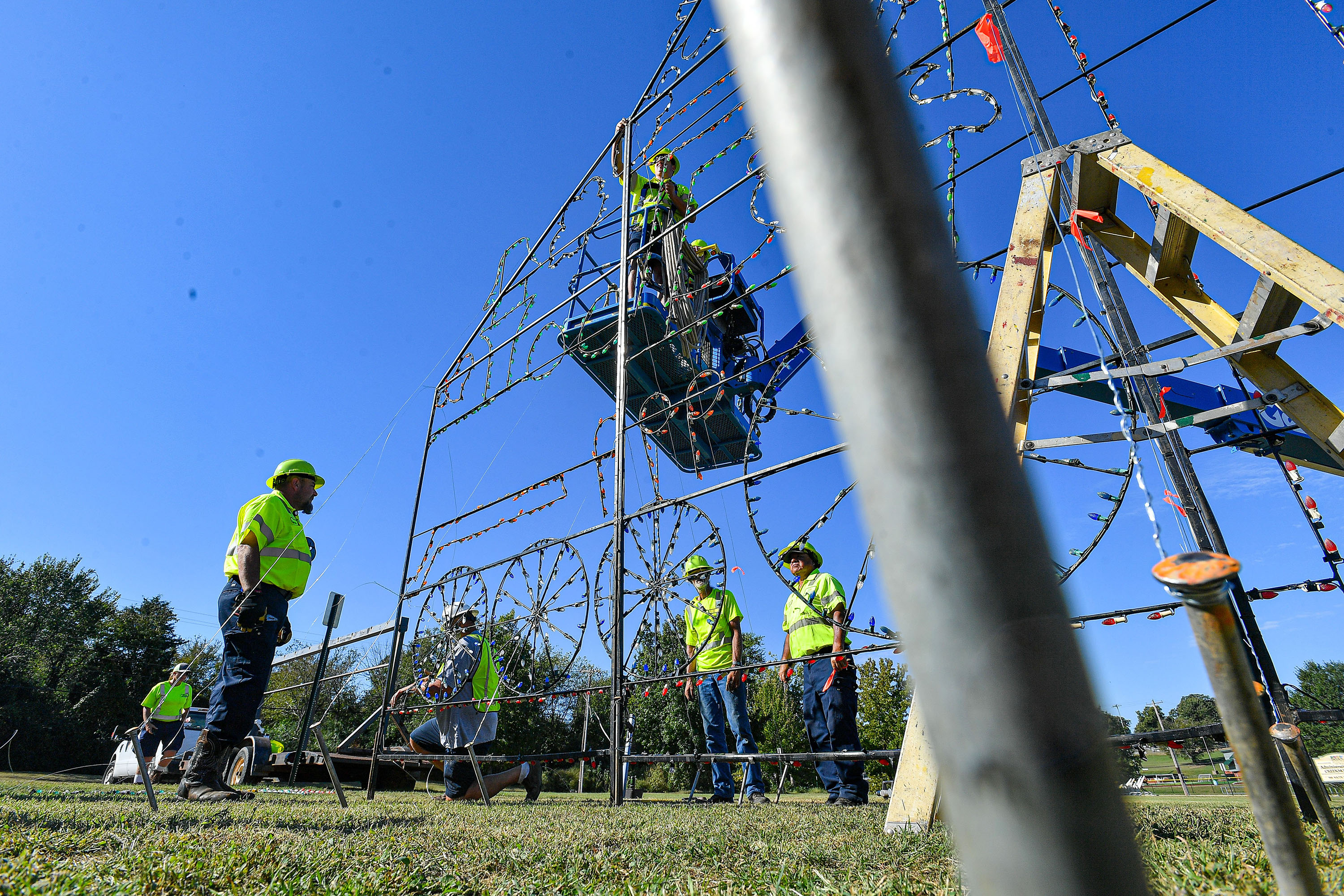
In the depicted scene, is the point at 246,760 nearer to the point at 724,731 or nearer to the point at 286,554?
the point at 286,554

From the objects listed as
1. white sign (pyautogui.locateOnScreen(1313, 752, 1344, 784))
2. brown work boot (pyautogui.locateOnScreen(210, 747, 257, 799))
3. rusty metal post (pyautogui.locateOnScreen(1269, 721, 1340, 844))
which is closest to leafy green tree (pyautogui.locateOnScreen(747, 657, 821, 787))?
white sign (pyautogui.locateOnScreen(1313, 752, 1344, 784))

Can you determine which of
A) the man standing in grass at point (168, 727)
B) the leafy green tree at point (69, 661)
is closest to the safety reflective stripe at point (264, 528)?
the man standing in grass at point (168, 727)

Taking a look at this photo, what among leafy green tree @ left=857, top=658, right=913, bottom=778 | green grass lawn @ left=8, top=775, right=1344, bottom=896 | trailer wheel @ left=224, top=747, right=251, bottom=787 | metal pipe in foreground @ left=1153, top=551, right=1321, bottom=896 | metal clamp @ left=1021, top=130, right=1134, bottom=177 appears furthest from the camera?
leafy green tree @ left=857, top=658, right=913, bottom=778

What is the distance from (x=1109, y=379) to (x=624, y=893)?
2.24m

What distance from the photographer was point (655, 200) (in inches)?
226

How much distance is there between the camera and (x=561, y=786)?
1838 centimetres

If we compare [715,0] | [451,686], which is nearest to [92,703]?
[451,686]

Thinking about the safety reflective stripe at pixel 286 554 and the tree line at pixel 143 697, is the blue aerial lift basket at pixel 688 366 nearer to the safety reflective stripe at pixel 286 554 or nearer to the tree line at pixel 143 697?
the safety reflective stripe at pixel 286 554

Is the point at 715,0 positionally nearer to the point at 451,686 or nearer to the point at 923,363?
the point at 923,363

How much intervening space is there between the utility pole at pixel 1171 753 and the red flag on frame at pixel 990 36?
10.7 feet

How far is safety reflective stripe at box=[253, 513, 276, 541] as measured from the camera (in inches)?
146

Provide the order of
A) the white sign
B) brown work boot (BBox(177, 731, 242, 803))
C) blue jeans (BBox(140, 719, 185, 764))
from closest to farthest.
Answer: brown work boot (BBox(177, 731, 242, 803)), blue jeans (BBox(140, 719, 185, 764)), the white sign

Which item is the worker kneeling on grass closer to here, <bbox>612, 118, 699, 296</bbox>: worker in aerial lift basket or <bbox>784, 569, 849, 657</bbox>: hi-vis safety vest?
<bbox>784, 569, 849, 657</bbox>: hi-vis safety vest

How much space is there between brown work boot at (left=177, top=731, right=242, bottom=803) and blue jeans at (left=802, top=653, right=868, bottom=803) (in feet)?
10.6
